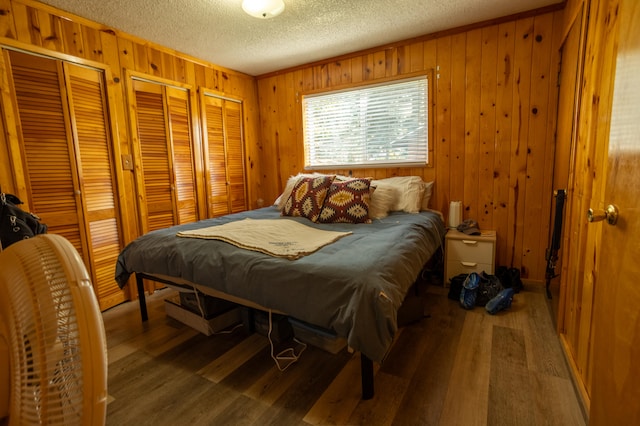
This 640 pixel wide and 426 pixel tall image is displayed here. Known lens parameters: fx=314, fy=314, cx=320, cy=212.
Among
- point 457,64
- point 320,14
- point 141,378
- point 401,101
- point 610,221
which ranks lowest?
point 141,378

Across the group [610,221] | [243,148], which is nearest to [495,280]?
[610,221]

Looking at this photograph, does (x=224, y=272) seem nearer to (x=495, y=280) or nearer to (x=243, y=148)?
(x=495, y=280)

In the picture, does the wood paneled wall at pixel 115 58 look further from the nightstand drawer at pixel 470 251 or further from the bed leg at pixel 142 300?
the nightstand drawer at pixel 470 251

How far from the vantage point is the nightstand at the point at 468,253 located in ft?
8.45

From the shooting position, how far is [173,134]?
3088 mm

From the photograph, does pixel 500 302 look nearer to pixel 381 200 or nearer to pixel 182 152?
pixel 381 200

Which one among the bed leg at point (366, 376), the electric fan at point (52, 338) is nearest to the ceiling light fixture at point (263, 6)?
the electric fan at point (52, 338)

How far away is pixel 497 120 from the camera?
272cm

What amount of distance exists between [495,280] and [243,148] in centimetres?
301

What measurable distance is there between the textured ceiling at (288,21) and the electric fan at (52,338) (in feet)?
7.58

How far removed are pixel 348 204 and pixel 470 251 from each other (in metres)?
1.11

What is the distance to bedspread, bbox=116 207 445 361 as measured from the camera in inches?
50.4

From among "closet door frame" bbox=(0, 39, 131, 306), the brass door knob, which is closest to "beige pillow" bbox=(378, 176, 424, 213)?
the brass door knob

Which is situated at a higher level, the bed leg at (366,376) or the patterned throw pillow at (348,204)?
the patterned throw pillow at (348,204)
